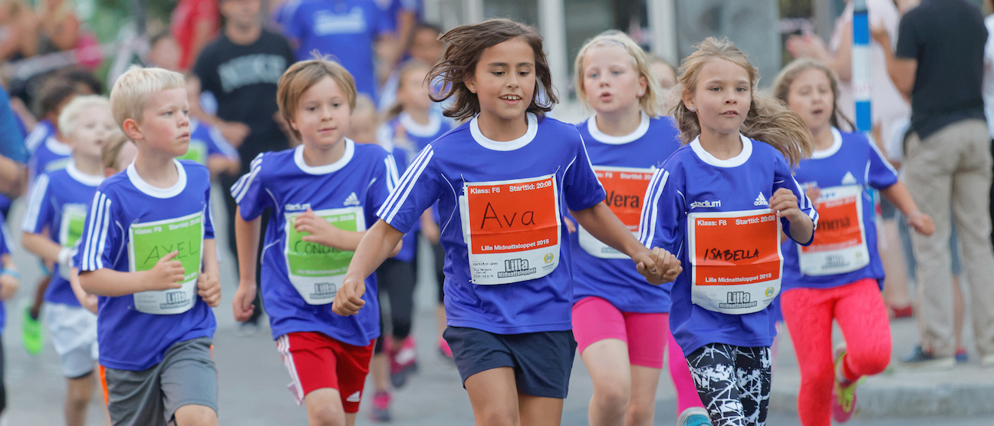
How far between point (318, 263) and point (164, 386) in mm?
816

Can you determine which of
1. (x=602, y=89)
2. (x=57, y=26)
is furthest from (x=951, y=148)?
(x=57, y=26)

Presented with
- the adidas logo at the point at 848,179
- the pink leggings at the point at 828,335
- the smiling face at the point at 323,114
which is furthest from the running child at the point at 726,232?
the smiling face at the point at 323,114

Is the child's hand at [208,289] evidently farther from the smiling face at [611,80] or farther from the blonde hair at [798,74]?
the blonde hair at [798,74]

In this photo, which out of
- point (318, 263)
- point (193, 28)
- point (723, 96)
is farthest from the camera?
point (193, 28)

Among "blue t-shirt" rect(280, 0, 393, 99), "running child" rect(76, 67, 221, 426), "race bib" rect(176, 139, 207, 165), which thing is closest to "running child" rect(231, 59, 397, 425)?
"running child" rect(76, 67, 221, 426)

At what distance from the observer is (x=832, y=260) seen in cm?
507

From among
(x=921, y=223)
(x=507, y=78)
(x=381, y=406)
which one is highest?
(x=507, y=78)

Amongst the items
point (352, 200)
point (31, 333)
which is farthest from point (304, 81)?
point (31, 333)

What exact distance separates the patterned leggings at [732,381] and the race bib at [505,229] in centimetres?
75

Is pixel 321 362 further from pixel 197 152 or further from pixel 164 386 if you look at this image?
pixel 197 152

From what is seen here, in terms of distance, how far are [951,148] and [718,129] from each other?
132 inches

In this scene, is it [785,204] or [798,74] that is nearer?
[785,204]

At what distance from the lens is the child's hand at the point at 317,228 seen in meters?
4.49

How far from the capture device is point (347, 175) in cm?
480
